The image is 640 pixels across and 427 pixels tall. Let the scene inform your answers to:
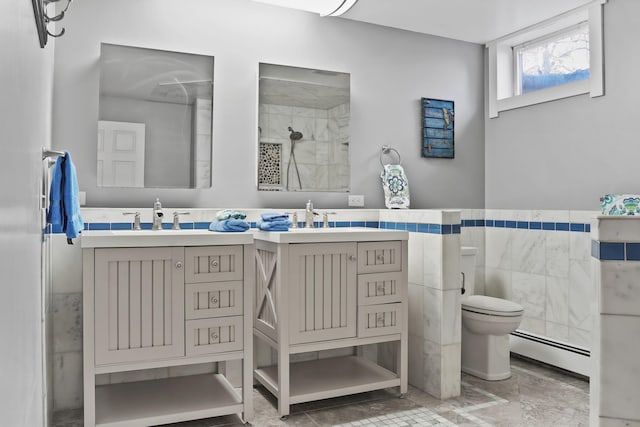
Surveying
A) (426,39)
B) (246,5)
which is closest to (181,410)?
(246,5)

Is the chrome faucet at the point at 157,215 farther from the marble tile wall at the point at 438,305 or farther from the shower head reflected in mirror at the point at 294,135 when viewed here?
the marble tile wall at the point at 438,305

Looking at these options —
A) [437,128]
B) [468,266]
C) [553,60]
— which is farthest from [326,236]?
[553,60]

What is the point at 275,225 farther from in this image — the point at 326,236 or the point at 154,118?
the point at 154,118

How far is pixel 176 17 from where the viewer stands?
3057mm

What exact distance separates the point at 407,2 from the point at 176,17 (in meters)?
1.43

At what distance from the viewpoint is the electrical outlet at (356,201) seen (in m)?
3.54

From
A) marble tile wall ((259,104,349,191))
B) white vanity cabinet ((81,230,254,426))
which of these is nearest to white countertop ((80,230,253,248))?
white vanity cabinet ((81,230,254,426))

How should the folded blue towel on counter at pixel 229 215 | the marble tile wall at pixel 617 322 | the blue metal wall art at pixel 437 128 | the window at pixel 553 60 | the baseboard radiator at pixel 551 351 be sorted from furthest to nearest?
the blue metal wall art at pixel 437 128 < the window at pixel 553 60 < the baseboard radiator at pixel 551 351 < the folded blue towel on counter at pixel 229 215 < the marble tile wall at pixel 617 322

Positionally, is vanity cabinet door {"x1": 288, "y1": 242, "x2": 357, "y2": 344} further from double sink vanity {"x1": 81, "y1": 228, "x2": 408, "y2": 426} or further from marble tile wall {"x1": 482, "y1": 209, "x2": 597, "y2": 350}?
marble tile wall {"x1": 482, "y1": 209, "x2": 597, "y2": 350}

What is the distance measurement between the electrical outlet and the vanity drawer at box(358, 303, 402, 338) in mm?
887

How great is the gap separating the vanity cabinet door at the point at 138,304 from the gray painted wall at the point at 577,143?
8.44 ft

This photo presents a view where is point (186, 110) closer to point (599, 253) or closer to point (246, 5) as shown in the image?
point (246, 5)

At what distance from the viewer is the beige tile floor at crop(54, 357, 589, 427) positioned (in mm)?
2578

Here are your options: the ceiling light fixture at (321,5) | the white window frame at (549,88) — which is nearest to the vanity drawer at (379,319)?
the ceiling light fixture at (321,5)
